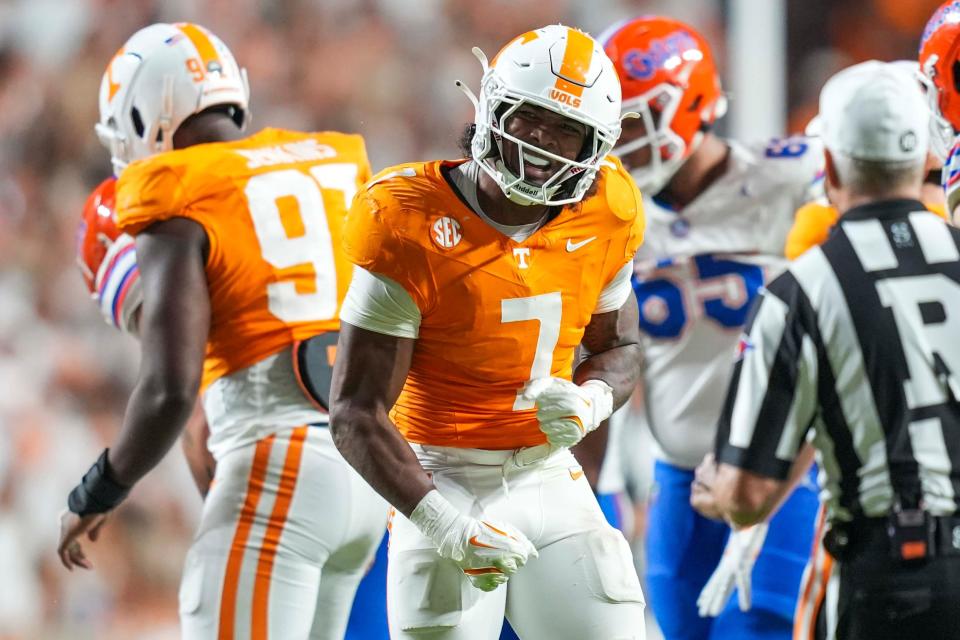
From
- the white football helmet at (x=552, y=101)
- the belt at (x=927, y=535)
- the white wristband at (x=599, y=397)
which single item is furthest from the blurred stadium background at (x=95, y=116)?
the belt at (x=927, y=535)

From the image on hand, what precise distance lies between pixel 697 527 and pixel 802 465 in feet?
4.09

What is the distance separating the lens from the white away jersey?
379 centimetres

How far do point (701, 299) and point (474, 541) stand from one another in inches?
65.3

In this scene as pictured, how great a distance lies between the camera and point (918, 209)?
2.50 meters

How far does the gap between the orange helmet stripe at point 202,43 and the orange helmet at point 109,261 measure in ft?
1.18

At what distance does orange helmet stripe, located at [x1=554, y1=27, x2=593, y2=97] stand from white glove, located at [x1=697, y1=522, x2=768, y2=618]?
128cm

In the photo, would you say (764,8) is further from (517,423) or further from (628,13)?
(517,423)

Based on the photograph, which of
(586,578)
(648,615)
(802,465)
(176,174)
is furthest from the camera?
(648,615)

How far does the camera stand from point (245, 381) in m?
3.07

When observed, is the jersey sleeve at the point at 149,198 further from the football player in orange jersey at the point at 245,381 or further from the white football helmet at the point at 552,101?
the white football helmet at the point at 552,101

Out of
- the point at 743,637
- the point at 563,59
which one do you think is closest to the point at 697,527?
the point at 743,637

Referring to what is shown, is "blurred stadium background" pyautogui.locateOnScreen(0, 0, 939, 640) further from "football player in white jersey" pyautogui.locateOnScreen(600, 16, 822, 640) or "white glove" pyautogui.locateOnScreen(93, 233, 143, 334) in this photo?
"white glove" pyautogui.locateOnScreen(93, 233, 143, 334)

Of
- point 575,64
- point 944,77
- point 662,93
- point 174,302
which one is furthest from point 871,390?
point 662,93

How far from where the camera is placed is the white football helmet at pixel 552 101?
7.91 feet
